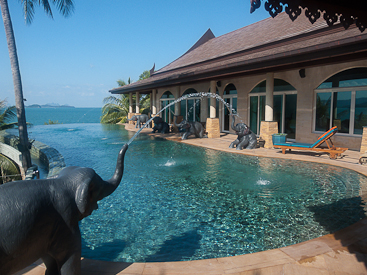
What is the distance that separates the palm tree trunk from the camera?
31.3ft

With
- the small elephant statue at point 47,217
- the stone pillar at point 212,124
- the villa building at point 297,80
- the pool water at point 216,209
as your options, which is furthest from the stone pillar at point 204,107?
the small elephant statue at point 47,217

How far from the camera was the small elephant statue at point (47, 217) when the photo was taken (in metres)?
2.25

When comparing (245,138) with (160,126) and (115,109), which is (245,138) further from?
(115,109)

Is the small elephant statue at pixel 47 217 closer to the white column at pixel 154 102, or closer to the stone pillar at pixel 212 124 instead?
the stone pillar at pixel 212 124

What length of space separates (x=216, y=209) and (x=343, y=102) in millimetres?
9582

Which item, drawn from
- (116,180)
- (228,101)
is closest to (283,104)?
(228,101)

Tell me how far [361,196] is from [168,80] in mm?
12755

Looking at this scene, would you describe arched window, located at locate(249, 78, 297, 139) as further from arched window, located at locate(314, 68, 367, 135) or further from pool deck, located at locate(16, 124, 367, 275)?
pool deck, located at locate(16, 124, 367, 275)

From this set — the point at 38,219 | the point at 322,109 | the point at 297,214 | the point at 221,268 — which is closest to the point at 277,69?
the point at 322,109

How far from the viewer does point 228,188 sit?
270 inches

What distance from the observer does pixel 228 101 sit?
59.3 ft

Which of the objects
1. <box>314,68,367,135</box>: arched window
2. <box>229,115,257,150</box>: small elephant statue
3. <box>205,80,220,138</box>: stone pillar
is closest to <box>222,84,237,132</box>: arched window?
<box>205,80,220,138</box>: stone pillar

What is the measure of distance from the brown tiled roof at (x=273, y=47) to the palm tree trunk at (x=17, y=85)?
8.30 m

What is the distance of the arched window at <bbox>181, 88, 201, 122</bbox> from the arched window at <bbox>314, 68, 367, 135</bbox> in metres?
9.87
